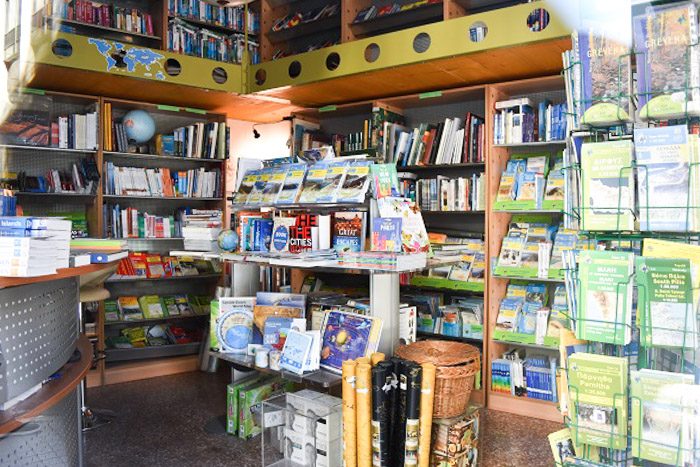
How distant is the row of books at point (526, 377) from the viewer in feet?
13.1

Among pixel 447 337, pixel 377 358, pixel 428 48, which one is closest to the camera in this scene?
pixel 377 358

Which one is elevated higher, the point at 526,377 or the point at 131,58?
the point at 131,58

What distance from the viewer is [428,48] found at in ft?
12.4

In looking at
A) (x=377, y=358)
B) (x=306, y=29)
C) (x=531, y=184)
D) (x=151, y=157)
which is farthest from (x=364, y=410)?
(x=306, y=29)

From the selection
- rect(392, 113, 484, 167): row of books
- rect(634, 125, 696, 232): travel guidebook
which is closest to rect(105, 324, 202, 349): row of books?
rect(392, 113, 484, 167): row of books

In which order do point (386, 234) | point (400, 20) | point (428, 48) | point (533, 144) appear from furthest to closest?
1. point (400, 20)
2. point (533, 144)
3. point (428, 48)
4. point (386, 234)

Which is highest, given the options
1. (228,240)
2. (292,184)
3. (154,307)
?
(292,184)

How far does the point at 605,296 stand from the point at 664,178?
0.37 metres

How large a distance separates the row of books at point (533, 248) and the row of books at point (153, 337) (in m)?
2.88

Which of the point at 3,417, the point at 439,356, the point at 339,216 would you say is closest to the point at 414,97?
the point at 339,216

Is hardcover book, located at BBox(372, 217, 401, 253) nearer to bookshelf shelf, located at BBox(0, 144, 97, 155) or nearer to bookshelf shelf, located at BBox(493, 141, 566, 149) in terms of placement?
bookshelf shelf, located at BBox(493, 141, 566, 149)

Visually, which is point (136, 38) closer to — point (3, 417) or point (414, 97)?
point (414, 97)

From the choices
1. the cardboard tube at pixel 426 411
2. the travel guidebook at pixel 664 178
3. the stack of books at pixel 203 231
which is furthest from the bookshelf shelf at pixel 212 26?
the travel guidebook at pixel 664 178

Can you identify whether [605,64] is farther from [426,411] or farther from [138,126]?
[138,126]
